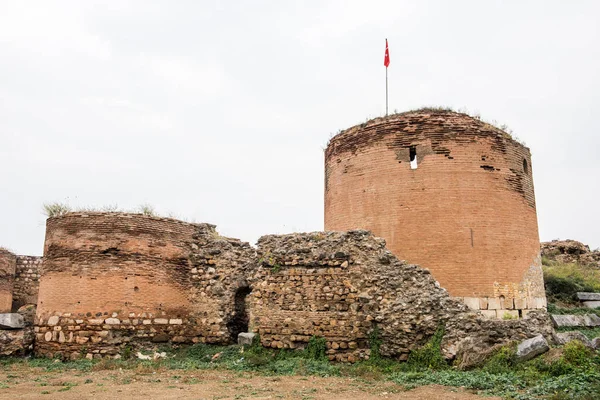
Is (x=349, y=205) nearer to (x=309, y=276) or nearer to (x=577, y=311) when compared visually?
(x=309, y=276)

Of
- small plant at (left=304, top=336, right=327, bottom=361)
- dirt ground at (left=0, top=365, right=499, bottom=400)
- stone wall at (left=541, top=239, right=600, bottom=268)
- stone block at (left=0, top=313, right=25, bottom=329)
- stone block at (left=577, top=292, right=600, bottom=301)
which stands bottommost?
dirt ground at (left=0, top=365, right=499, bottom=400)

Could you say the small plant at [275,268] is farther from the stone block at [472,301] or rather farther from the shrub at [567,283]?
the shrub at [567,283]

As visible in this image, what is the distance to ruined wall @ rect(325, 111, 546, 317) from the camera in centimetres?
1194

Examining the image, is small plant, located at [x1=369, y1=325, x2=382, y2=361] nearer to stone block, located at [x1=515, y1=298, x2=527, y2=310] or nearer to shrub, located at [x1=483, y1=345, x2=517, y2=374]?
shrub, located at [x1=483, y1=345, x2=517, y2=374]

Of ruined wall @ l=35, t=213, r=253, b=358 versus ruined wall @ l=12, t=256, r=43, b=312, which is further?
ruined wall @ l=12, t=256, r=43, b=312

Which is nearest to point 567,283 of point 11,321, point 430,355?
point 430,355

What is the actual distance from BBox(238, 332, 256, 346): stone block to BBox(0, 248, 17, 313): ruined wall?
944 cm

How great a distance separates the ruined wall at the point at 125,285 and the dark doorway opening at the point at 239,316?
0.56 feet

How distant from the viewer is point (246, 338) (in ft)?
39.2

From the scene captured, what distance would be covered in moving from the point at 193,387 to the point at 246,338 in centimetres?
323

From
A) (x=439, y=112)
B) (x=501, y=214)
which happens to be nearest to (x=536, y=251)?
(x=501, y=214)

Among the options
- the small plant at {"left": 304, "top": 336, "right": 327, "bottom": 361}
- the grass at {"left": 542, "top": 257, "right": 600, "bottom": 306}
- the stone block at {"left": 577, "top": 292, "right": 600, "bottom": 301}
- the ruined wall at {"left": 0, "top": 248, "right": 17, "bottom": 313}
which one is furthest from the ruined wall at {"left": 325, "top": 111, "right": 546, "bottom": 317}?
the ruined wall at {"left": 0, "top": 248, "right": 17, "bottom": 313}

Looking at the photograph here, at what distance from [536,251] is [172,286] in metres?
9.31

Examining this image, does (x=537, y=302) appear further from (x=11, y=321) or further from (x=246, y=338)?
(x=11, y=321)
